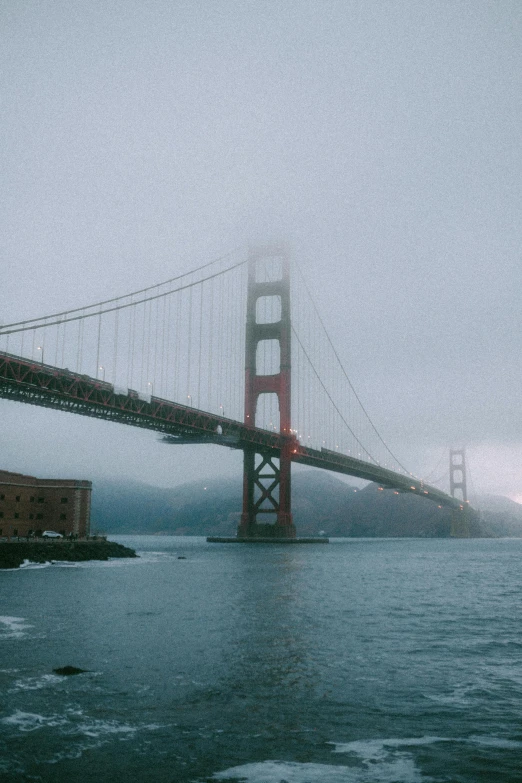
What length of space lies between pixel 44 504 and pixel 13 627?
129ft

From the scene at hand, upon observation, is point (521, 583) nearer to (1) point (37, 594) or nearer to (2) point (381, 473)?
(1) point (37, 594)

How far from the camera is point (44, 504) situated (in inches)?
2233

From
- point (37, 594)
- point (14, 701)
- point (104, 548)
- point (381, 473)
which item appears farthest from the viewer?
point (381, 473)

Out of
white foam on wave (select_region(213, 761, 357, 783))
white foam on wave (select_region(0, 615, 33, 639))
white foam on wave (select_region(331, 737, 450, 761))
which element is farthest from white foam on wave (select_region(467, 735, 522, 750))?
white foam on wave (select_region(0, 615, 33, 639))

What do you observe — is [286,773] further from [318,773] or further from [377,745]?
[377,745]

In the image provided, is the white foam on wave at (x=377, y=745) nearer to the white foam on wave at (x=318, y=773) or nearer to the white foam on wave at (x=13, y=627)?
the white foam on wave at (x=318, y=773)

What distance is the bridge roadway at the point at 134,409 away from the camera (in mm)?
47416

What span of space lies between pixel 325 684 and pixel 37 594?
1843 centimetres

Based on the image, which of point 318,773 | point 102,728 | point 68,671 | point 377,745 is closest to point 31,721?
point 102,728

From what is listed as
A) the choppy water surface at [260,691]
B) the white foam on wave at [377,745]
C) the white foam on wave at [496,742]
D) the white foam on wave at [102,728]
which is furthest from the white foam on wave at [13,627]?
the white foam on wave at [496,742]

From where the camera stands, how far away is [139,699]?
11.6 meters

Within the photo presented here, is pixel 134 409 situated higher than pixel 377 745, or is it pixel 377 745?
pixel 134 409

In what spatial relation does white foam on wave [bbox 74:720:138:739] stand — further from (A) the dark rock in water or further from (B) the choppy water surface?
(A) the dark rock in water

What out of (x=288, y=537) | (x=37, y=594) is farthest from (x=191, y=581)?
(x=288, y=537)
